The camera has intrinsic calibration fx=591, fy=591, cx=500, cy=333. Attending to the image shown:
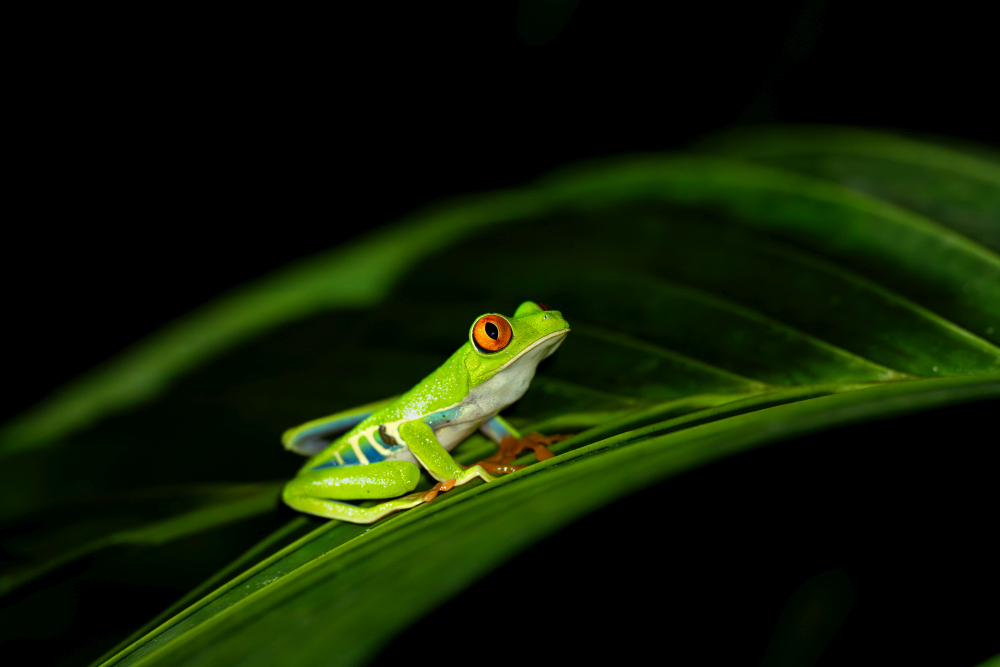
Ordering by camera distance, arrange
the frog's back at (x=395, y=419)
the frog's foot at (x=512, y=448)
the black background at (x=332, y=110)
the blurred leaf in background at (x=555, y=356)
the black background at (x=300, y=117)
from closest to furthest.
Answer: the blurred leaf in background at (x=555, y=356) < the frog's foot at (x=512, y=448) < the frog's back at (x=395, y=419) < the black background at (x=332, y=110) < the black background at (x=300, y=117)

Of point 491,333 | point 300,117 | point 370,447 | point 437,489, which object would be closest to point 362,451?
point 370,447

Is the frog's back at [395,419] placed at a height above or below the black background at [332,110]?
below

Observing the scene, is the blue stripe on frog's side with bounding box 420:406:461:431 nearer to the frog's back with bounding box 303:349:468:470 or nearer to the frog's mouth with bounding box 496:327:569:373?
the frog's back with bounding box 303:349:468:470

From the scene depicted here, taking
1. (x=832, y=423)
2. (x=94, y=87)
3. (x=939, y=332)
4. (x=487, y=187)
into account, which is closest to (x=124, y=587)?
(x=832, y=423)

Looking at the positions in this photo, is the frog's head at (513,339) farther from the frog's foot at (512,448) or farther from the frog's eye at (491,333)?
the frog's foot at (512,448)

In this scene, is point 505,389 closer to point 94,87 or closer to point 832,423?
point 832,423

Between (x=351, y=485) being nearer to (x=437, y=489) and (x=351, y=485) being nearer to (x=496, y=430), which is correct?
(x=437, y=489)

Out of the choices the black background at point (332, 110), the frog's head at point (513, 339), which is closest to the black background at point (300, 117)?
the black background at point (332, 110)
